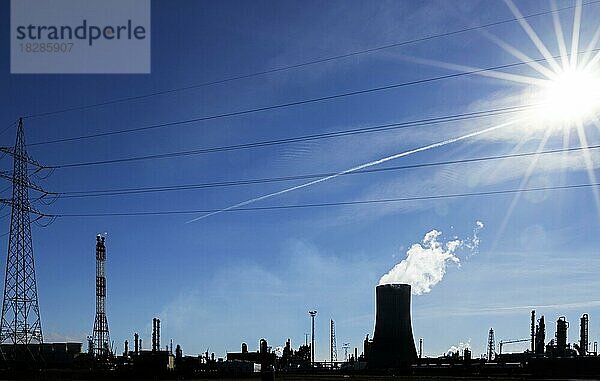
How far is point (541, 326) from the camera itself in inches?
4902

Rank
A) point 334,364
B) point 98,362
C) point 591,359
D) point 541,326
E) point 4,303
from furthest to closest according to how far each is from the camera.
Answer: point 541,326, point 334,364, point 98,362, point 591,359, point 4,303

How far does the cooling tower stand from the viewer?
299ft

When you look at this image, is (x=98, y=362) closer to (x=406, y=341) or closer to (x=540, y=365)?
(x=406, y=341)

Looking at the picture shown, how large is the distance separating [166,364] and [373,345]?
28.7 m

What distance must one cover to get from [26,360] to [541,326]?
3529 inches

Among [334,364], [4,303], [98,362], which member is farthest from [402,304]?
[4,303]

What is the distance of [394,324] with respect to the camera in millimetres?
91312

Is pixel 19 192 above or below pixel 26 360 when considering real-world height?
above

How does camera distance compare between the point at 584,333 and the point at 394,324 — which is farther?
the point at 584,333

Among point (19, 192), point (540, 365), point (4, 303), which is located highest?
point (19, 192)

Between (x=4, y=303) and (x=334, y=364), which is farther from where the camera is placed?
(x=334, y=364)

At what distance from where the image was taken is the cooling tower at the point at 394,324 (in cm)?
9106

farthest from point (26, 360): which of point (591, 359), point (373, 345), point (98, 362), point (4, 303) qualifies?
point (591, 359)

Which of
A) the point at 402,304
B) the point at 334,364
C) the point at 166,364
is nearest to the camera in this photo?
the point at 166,364
